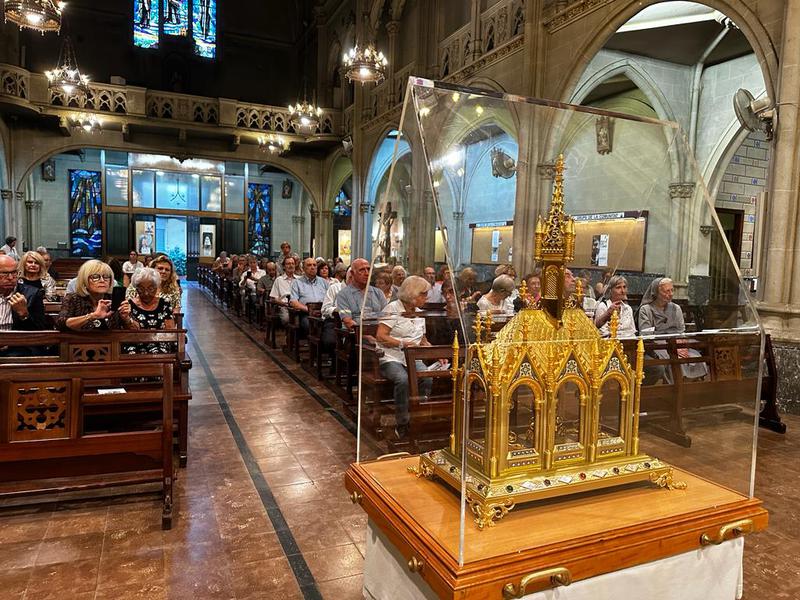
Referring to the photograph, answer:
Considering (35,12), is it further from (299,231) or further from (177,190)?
(299,231)

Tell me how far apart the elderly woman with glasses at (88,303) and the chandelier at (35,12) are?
568 centimetres

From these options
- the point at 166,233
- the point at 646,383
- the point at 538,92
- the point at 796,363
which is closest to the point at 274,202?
the point at 166,233

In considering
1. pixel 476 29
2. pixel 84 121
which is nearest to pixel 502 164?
pixel 476 29

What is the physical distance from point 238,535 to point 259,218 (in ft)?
72.2

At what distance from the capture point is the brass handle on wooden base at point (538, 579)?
1378mm

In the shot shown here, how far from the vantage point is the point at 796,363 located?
207 inches

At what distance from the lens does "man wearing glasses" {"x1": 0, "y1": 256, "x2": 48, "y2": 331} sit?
12.6 ft

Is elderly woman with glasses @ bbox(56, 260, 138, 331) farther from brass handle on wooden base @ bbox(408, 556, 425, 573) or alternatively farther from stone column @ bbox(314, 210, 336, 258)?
stone column @ bbox(314, 210, 336, 258)

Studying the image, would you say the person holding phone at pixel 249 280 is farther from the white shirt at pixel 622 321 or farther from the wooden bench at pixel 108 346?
the white shirt at pixel 622 321

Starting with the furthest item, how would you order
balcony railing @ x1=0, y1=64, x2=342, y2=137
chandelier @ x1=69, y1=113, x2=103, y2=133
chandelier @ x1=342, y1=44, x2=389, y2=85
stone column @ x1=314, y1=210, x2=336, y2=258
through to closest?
stone column @ x1=314, y1=210, x2=336, y2=258 < chandelier @ x1=69, y1=113, x2=103, y2=133 < balcony railing @ x1=0, y1=64, x2=342, y2=137 < chandelier @ x1=342, y1=44, x2=389, y2=85

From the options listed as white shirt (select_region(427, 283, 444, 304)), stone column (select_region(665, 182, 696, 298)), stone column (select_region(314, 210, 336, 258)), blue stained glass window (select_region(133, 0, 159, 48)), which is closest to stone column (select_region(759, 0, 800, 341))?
stone column (select_region(665, 182, 696, 298))

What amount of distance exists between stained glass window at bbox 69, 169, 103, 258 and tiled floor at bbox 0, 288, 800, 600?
19563 mm

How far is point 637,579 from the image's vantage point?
1.59 m

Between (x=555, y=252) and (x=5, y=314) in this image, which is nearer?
(x=555, y=252)
